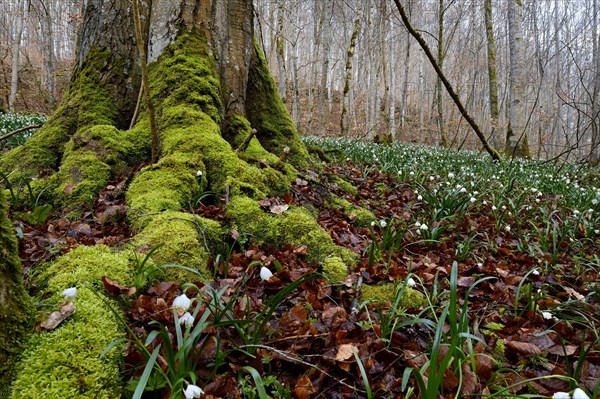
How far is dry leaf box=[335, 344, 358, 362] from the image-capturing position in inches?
68.4

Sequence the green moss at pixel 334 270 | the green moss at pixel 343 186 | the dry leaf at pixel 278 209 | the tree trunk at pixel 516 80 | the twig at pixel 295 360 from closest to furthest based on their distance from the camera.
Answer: the twig at pixel 295 360, the green moss at pixel 334 270, the dry leaf at pixel 278 209, the green moss at pixel 343 186, the tree trunk at pixel 516 80

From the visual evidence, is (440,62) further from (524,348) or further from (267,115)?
(524,348)

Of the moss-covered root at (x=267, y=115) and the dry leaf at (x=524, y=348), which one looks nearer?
the dry leaf at (x=524, y=348)

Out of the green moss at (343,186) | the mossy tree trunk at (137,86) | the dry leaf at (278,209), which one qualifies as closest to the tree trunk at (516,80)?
the green moss at (343,186)

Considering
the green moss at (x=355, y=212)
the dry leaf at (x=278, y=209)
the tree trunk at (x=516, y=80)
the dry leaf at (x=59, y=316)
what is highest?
the tree trunk at (x=516, y=80)

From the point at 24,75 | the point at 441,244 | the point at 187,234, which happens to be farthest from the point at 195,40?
the point at 24,75

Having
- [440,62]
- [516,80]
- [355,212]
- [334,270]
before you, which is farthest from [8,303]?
[516,80]

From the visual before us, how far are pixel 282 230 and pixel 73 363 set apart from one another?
179cm

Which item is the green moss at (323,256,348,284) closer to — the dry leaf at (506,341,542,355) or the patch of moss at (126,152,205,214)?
the dry leaf at (506,341,542,355)

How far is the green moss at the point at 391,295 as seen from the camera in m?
2.33

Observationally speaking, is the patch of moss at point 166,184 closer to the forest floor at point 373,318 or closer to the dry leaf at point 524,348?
the forest floor at point 373,318

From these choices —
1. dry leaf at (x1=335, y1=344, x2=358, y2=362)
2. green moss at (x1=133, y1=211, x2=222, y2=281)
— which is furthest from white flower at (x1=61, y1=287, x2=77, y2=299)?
dry leaf at (x1=335, y1=344, x2=358, y2=362)

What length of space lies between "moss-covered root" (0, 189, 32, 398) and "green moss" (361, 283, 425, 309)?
1730 millimetres

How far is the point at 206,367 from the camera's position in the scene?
1604mm
